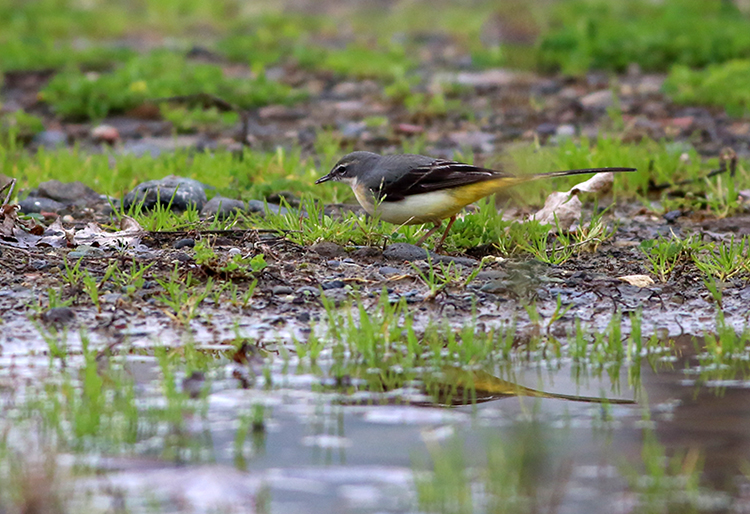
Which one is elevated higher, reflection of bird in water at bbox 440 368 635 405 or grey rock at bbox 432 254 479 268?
grey rock at bbox 432 254 479 268

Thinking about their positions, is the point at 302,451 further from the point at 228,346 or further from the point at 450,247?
the point at 450,247

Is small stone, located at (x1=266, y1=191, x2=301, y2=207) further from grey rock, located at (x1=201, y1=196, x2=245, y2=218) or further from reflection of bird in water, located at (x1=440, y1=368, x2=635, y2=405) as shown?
reflection of bird in water, located at (x1=440, y1=368, x2=635, y2=405)

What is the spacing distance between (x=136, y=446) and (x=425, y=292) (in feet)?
7.56

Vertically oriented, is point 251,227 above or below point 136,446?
above

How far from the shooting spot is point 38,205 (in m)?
6.98

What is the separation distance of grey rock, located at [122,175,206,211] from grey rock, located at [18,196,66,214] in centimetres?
53

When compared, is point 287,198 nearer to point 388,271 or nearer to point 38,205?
point 38,205

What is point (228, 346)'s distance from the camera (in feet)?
15.1

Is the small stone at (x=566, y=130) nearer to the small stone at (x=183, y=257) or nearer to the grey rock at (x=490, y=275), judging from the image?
the grey rock at (x=490, y=275)

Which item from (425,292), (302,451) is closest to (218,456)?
(302,451)

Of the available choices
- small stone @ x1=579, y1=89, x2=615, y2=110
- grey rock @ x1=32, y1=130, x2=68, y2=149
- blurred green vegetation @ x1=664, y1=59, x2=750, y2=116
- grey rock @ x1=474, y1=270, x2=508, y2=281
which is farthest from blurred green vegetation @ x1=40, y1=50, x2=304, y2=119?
grey rock @ x1=474, y1=270, x2=508, y2=281

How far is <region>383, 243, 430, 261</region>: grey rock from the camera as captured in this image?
588 centimetres

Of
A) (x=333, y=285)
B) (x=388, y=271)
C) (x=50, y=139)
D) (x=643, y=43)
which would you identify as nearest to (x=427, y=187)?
(x=388, y=271)

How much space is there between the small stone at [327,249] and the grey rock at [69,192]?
222cm
